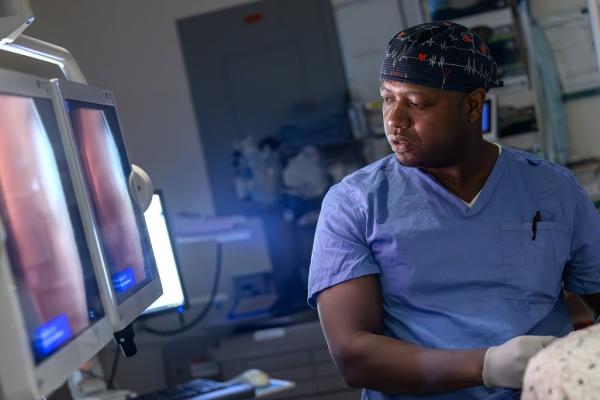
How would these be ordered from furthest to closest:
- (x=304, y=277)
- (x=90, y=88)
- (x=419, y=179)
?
(x=304, y=277), (x=419, y=179), (x=90, y=88)

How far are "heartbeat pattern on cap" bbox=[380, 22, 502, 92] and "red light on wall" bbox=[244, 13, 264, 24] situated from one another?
251cm

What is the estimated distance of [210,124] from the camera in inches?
161

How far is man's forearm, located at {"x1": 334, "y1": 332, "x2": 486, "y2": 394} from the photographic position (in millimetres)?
1369

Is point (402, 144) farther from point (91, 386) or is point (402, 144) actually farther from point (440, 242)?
point (91, 386)

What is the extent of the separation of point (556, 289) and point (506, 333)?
0.51 feet

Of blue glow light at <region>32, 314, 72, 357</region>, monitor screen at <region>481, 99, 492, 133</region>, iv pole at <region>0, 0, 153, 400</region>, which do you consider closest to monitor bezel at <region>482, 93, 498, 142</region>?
monitor screen at <region>481, 99, 492, 133</region>

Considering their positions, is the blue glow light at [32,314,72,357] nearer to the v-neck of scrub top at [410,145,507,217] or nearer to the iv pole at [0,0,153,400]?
the iv pole at [0,0,153,400]

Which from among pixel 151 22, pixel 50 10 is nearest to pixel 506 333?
pixel 151 22

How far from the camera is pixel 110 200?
1.37 m

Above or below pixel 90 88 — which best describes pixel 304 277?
below

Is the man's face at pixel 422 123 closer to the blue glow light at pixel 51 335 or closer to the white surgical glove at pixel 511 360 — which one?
the white surgical glove at pixel 511 360

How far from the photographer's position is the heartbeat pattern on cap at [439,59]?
152 centimetres

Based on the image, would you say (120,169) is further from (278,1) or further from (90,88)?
(278,1)

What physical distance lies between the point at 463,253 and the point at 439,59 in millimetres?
348
